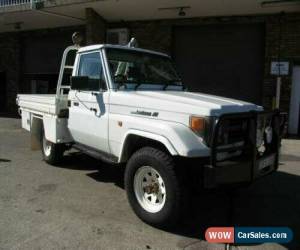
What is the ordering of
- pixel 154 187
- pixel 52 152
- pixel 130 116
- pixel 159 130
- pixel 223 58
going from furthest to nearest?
pixel 223 58 < pixel 52 152 < pixel 130 116 < pixel 154 187 < pixel 159 130

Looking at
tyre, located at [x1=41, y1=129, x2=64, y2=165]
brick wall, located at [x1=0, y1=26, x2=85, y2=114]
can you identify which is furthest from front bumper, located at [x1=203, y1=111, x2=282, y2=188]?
brick wall, located at [x1=0, y1=26, x2=85, y2=114]

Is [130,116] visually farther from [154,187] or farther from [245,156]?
[245,156]

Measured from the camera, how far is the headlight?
3957mm

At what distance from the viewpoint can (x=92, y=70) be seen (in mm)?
5762

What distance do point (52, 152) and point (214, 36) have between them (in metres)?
7.65

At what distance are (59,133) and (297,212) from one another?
13.2 feet

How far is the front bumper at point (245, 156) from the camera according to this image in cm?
385

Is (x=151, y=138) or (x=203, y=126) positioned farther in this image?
(x=151, y=138)

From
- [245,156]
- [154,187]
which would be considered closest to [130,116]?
[154,187]

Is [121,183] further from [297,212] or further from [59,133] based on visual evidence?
[297,212]

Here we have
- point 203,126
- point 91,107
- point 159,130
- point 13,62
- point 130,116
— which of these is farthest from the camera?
point 13,62

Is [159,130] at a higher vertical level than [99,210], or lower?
higher

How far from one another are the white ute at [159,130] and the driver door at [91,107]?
0.05ft

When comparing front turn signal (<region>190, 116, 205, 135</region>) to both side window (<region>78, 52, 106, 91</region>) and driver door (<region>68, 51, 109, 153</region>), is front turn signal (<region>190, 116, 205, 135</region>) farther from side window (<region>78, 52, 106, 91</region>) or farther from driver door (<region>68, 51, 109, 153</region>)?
side window (<region>78, 52, 106, 91</region>)
